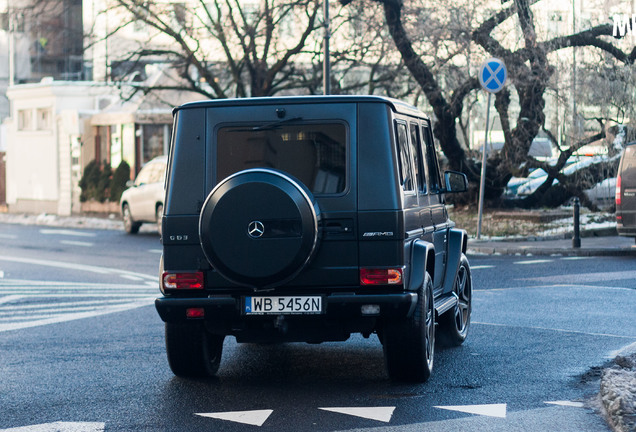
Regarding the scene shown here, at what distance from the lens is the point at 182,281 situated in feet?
25.6

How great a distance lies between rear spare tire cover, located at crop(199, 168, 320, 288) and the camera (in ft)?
24.3

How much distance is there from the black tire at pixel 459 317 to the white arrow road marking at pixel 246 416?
3.03 metres

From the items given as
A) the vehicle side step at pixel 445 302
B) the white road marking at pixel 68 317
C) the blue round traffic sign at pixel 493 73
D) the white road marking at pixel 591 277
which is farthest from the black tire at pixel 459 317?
the blue round traffic sign at pixel 493 73

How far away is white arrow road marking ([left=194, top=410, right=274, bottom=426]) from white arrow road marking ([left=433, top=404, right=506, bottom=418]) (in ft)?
3.65

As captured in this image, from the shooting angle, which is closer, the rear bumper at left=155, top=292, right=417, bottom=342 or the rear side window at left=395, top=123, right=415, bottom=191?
the rear bumper at left=155, top=292, right=417, bottom=342

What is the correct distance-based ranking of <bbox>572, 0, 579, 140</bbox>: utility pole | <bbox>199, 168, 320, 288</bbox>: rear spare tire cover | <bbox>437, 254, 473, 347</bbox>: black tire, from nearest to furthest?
<bbox>199, 168, 320, 288</bbox>: rear spare tire cover, <bbox>437, 254, 473, 347</bbox>: black tire, <bbox>572, 0, 579, 140</bbox>: utility pole

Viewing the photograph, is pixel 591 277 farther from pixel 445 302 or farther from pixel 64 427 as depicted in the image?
pixel 64 427

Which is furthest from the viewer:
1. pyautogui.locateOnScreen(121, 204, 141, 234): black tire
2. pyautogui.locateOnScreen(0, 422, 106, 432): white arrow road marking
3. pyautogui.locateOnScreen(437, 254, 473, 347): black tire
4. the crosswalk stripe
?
pyautogui.locateOnScreen(121, 204, 141, 234): black tire

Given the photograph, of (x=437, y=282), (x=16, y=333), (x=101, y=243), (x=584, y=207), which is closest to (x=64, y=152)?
(x=101, y=243)

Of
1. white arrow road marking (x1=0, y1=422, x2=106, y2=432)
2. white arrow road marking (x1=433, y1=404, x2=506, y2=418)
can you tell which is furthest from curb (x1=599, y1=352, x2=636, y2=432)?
white arrow road marking (x1=0, y1=422, x2=106, y2=432)

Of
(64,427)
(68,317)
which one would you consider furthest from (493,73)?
(64,427)

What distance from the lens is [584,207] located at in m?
27.7

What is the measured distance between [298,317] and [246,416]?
3.13ft

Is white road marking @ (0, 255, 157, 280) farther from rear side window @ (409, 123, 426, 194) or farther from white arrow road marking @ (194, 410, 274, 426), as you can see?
white arrow road marking @ (194, 410, 274, 426)
